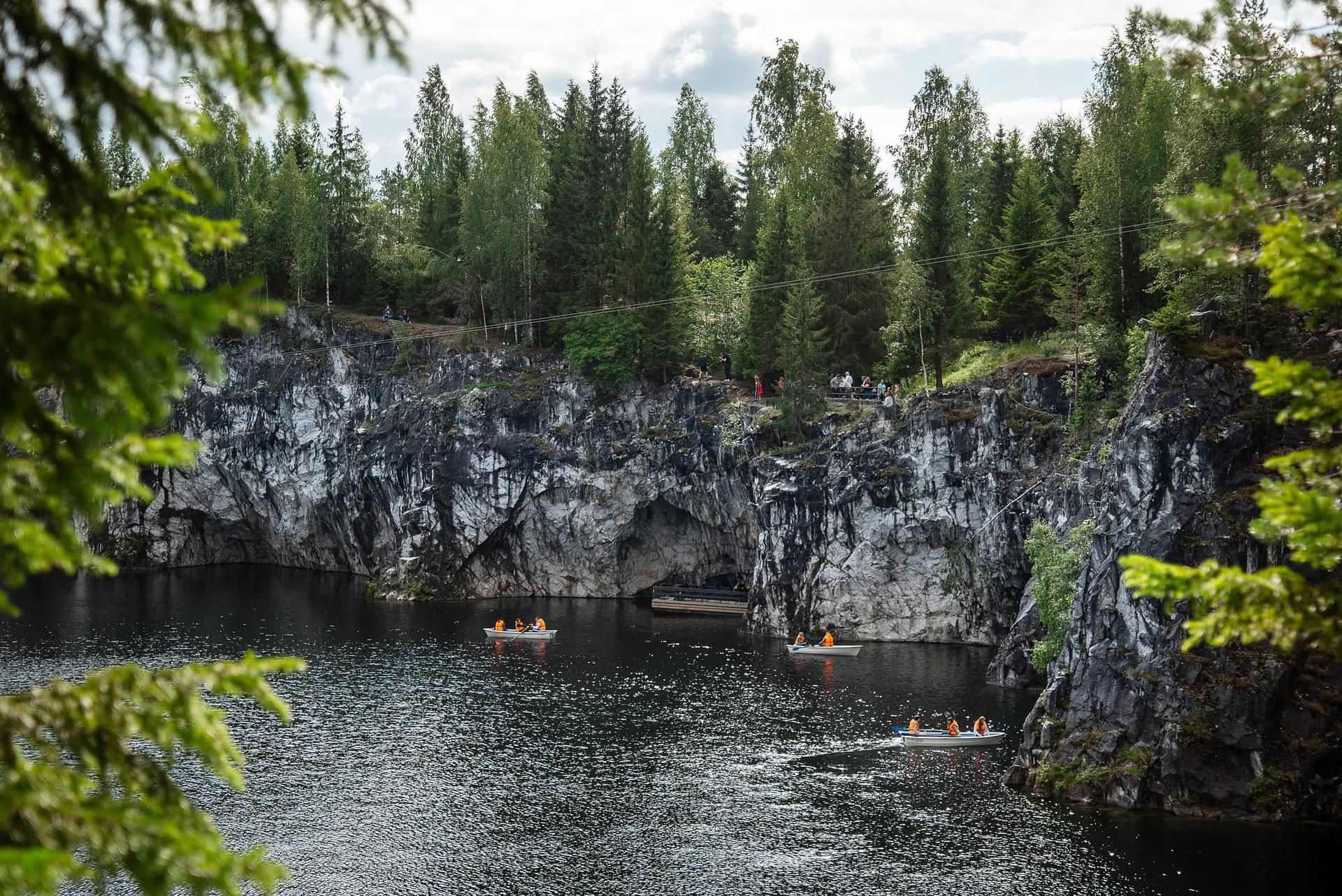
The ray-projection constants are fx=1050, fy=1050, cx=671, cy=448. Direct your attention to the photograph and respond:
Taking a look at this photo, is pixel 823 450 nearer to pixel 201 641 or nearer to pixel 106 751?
pixel 201 641

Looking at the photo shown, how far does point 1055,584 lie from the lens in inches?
1772

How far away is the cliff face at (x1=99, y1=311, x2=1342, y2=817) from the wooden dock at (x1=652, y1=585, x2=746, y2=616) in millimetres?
2845

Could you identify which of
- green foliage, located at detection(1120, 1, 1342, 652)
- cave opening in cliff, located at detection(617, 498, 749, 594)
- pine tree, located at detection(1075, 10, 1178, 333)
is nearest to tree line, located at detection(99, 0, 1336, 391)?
pine tree, located at detection(1075, 10, 1178, 333)

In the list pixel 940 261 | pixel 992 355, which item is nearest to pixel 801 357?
pixel 940 261

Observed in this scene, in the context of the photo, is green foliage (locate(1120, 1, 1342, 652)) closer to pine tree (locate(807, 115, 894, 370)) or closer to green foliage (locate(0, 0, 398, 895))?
green foliage (locate(0, 0, 398, 895))

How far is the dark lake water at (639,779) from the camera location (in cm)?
3075

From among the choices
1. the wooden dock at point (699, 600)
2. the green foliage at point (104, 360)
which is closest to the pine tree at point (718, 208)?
the wooden dock at point (699, 600)

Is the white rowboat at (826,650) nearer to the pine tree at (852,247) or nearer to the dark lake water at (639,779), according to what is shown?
the dark lake water at (639,779)

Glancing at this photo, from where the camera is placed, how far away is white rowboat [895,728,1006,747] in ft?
136

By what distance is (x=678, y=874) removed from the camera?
101 ft

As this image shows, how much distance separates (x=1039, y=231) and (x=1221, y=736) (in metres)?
38.9

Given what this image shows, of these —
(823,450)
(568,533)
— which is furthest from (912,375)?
(568,533)

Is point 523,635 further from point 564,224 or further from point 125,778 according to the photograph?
point 125,778

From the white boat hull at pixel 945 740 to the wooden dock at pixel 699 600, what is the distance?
27836 mm
